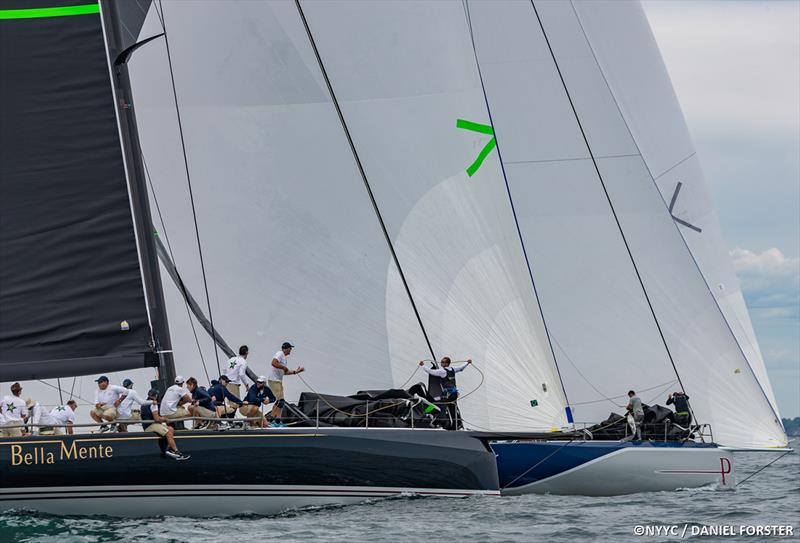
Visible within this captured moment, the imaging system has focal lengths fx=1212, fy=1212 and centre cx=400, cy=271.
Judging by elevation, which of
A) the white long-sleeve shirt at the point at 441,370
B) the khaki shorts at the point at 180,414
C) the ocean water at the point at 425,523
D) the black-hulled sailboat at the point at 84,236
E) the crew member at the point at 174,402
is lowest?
the ocean water at the point at 425,523

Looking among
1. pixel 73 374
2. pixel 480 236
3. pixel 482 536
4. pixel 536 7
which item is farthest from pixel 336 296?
pixel 536 7

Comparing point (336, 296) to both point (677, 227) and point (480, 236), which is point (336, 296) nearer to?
point (480, 236)

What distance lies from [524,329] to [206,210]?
Result: 193 inches

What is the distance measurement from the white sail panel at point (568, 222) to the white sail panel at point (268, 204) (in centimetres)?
596

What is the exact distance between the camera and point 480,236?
16.8m

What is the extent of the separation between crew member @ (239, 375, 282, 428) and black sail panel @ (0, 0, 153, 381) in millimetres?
1354

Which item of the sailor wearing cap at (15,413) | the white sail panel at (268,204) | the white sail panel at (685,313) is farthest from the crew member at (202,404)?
the white sail panel at (685,313)

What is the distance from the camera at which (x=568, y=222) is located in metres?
22.3

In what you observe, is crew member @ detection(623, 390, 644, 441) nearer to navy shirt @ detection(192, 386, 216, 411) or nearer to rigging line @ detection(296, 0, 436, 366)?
rigging line @ detection(296, 0, 436, 366)

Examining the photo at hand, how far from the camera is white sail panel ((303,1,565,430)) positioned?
16.3 m

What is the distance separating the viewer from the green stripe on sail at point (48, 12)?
49.1 ft

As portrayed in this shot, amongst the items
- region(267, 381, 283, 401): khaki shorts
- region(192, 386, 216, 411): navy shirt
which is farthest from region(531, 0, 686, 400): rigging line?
region(192, 386, 216, 411): navy shirt

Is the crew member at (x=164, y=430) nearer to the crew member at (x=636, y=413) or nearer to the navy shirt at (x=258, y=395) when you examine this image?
the navy shirt at (x=258, y=395)

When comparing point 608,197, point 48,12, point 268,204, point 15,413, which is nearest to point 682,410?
point 608,197
